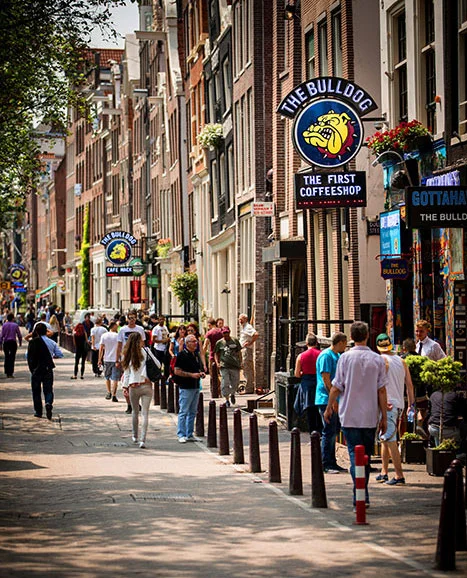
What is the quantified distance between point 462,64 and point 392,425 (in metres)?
6.88

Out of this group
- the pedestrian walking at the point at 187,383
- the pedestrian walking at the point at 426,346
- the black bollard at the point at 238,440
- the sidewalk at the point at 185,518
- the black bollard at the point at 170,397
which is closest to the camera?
the sidewalk at the point at 185,518

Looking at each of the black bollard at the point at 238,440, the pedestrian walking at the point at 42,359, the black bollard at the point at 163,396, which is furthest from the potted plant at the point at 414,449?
the black bollard at the point at 163,396

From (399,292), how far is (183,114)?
31.8 meters

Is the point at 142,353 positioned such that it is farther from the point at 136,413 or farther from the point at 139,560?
the point at 139,560

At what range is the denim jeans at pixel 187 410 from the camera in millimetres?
21422

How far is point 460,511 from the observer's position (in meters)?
10.5

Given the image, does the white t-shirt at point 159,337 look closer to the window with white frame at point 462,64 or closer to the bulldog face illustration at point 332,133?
the bulldog face illustration at point 332,133

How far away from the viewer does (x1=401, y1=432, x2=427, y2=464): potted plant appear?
17.4m

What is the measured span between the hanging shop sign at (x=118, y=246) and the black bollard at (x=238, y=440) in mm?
40135

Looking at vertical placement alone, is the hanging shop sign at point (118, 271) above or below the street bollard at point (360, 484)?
above

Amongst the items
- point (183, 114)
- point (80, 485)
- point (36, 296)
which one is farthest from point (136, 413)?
point (36, 296)

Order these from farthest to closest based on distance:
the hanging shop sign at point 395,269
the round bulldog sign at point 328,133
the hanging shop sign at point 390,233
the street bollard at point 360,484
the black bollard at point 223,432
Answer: the round bulldog sign at point 328,133 → the hanging shop sign at point 390,233 → the hanging shop sign at point 395,269 → the black bollard at point 223,432 → the street bollard at point 360,484

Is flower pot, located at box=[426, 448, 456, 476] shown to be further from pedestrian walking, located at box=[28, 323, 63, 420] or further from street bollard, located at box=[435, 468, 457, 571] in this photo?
pedestrian walking, located at box=[28, 323, 63, 420]

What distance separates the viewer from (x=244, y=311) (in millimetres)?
37906
